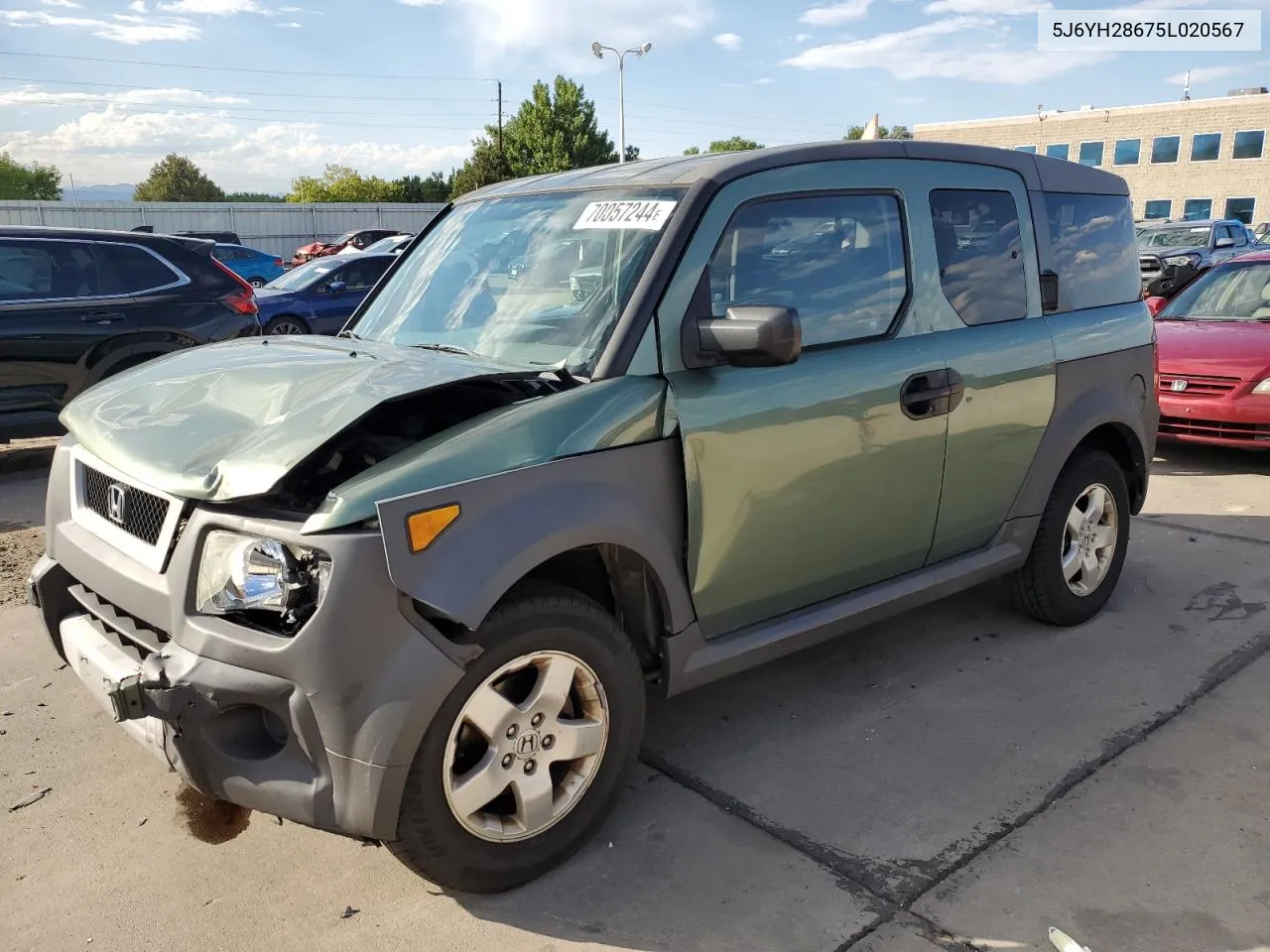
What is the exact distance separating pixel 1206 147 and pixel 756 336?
199 feet

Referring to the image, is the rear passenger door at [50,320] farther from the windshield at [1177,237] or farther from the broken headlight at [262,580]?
the windshield at [1177,237]

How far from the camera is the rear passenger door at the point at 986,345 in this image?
3.59m

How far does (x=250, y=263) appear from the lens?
24.2m

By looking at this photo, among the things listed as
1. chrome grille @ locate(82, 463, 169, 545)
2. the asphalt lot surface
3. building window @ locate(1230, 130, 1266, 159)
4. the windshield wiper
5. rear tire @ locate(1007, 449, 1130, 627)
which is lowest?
the asphalt lot surface

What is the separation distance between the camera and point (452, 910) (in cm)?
257

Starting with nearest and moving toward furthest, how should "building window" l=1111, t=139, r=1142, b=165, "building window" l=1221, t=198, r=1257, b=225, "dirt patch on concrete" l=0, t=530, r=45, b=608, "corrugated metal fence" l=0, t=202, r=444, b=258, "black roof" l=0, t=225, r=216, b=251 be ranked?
1. "dirt patch on concrete" l=0, t=530, r=45, b=608
2. "black roof" l=0, t=225, r=216, b=251
3. "corrugated metal fence" l=0, t=202, r=444, b=258
4. "building window" l=1221, t=198, r=1257, b=225
5. "building window" l=1111, t=139, r=1142, b=165

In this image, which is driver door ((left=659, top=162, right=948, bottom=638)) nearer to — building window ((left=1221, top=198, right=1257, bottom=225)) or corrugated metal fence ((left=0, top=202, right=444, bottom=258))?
corrugated metal fence ((left=0, top=202, right=444, bottom=258))

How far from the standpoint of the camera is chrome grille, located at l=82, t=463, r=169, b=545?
2574 millimetres

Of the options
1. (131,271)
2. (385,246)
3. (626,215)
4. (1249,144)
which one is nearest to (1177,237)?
(385,246)

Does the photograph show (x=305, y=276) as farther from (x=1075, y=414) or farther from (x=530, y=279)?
(x=1075, y=414)

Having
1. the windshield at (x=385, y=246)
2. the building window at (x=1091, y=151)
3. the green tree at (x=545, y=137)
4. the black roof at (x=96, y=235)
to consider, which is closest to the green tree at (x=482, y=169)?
the green tree at (x=545, y=137)

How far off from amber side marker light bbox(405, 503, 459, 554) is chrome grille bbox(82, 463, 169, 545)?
2.45 ft

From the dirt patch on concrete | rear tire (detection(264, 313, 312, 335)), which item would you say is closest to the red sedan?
the dirt patch on concrete

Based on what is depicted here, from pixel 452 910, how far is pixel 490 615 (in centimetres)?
82
